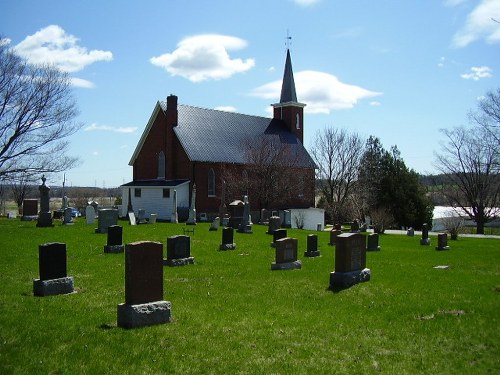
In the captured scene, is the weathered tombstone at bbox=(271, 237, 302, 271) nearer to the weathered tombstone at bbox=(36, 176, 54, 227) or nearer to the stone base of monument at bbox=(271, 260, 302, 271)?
the stone base of monument at bbox=(271, 260, 302, 271)

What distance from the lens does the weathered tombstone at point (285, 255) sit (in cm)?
1438

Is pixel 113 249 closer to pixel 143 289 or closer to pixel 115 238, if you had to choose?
pixel 115 238

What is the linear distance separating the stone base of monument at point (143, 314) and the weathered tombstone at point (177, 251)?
262 inches

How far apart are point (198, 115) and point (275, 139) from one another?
318 inches

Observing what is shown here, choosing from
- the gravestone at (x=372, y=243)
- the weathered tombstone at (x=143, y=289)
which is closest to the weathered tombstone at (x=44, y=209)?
the gravestone at (x=372, y=243)

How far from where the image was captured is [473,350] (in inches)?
271

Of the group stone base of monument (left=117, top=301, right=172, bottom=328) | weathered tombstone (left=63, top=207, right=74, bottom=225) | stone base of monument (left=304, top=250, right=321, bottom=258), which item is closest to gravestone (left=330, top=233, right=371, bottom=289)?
stone base of monument (left=117, top=301, right=172, bottom=328)

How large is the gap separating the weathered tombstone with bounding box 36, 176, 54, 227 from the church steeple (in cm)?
3127

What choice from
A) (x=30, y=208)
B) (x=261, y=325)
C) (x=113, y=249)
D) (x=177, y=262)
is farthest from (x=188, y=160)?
(x=261, y=325)

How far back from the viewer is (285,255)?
14500mm

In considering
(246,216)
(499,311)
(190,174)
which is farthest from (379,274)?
(190,174)

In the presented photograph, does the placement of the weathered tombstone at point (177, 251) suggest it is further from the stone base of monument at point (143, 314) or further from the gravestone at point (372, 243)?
the gravestone at point (372, 243)

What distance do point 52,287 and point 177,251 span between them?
513 centimetres

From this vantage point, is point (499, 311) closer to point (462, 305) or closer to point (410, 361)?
point (462, 305)
